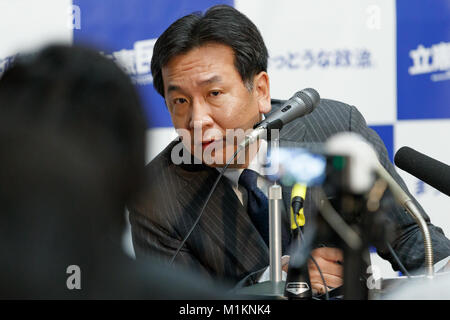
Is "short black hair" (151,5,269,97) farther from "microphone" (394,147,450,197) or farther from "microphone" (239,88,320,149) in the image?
"microphone" (394,147,450,197)

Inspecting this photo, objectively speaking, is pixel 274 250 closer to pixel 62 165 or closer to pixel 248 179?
pixel 248 179

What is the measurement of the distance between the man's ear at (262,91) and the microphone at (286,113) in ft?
1.62

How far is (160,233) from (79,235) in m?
1.16

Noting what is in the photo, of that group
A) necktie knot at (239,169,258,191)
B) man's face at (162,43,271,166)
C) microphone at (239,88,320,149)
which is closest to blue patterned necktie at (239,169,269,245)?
necktie knot at (239,169,258,191)

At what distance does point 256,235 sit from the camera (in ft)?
5.33

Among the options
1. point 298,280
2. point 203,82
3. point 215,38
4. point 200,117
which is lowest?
point 298,280

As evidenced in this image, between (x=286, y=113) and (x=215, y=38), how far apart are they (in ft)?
1.83

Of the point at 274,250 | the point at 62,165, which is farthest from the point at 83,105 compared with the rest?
the point at 274,250

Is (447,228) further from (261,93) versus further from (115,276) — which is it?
(115,276)

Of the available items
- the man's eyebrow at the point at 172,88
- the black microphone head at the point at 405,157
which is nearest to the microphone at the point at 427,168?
the black microphone head at the point at 405,157

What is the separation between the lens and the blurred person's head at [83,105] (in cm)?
59

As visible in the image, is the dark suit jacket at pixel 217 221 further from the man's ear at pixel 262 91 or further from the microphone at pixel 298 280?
the microphone at pixel 298 280

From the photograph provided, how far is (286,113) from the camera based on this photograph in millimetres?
1262
